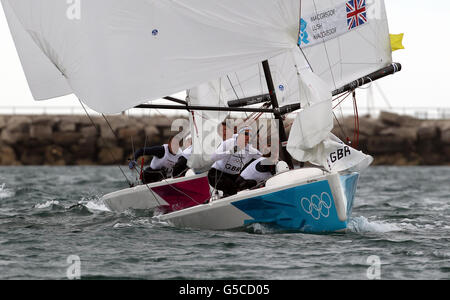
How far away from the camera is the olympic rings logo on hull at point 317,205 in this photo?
9383 millimetres

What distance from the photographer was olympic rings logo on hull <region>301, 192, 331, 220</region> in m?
9.38

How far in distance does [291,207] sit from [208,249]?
4.59 ft

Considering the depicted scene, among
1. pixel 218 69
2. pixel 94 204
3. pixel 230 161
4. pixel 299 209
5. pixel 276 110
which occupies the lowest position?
pixel 94 204

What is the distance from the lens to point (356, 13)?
12.3m

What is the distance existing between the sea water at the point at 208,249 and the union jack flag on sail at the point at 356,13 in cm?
292

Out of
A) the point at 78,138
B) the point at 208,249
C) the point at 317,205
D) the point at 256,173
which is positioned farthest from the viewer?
the point at 78,138

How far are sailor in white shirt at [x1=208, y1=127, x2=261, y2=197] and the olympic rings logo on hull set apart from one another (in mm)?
1149

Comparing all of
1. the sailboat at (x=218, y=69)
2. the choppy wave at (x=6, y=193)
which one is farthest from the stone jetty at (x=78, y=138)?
the sailboat at (x=218, y=69)

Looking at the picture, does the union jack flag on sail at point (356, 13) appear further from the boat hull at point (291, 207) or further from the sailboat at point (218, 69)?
the boat hull at point (291, 207)

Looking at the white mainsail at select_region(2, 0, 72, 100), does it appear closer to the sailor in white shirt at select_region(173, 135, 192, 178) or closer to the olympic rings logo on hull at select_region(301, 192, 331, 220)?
the sailor in white shirt at select_region(173, 135, 192, 178)

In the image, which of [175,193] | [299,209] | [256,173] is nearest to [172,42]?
[256,173]

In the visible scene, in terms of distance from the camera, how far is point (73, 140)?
119 ft

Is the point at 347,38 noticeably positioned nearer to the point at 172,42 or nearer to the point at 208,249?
the point at 172,42

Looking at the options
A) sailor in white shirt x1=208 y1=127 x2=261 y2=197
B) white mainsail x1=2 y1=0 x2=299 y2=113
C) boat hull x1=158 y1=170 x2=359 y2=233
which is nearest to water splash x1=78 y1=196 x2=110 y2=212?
sailor in white shirt x1=208 y1=127 x2=261 y2=197
